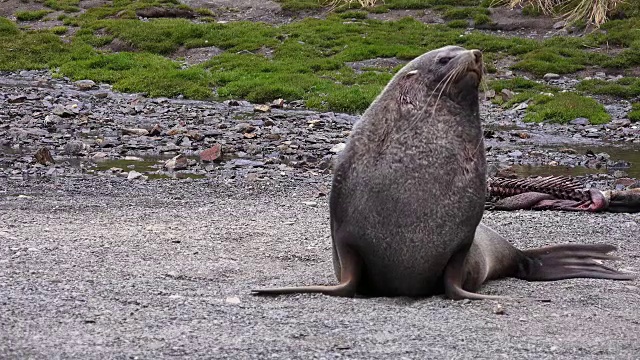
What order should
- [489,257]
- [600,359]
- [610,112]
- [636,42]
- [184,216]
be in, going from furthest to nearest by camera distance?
[636,42] < [610,112] < [184,216] < [489,257] < [600,359]

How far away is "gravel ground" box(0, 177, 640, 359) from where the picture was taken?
490 centimetres

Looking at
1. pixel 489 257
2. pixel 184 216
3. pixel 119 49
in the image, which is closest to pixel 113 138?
pixel 184 216

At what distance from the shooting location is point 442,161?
20.9 feet

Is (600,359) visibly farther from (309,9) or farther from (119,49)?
(309,9)

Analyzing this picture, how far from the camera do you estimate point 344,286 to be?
6242 mm

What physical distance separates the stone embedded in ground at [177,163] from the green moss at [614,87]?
12984 mm

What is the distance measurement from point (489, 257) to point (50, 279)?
10.7 feet

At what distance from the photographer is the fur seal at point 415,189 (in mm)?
6320

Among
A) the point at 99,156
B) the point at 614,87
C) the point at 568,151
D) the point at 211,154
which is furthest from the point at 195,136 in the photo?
the point at 614,87

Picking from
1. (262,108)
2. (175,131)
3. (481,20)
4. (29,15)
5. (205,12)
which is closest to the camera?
(175,131)

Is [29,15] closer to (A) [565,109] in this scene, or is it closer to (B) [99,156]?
(A) [565,109]

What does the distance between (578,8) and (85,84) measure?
1543 cm

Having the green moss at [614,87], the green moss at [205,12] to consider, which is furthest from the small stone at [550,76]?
the green moss at [205,12]

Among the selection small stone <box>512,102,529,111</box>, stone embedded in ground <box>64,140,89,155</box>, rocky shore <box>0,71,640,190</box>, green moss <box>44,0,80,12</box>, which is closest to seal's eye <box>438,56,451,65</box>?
rocky shore <box>0,71,640,190</box>
